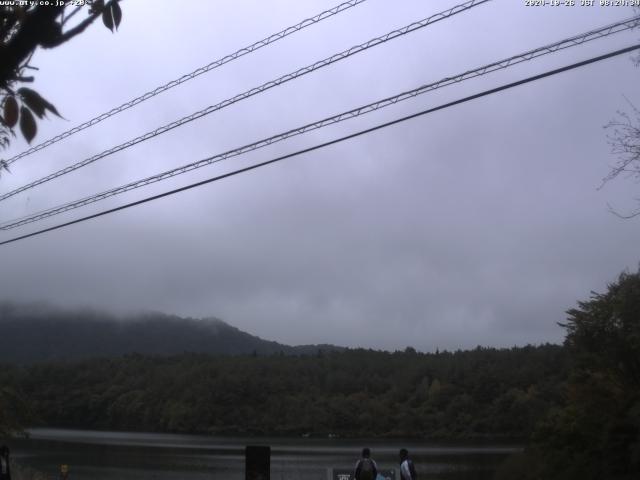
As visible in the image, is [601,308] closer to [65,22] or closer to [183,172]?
[183,172]

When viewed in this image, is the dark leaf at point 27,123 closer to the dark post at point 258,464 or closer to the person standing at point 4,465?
the dark post at point 258,464

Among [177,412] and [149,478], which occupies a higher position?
[177,412]

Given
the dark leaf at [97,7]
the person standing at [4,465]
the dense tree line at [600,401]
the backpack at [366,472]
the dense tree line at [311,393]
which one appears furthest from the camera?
the dense tree line at [311,393]

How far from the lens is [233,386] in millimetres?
112375

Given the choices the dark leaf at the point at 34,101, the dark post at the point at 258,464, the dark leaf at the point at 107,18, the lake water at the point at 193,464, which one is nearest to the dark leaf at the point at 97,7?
the dark leaf at the point at 107,18

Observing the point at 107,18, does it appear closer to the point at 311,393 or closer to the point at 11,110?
the point at 11,110

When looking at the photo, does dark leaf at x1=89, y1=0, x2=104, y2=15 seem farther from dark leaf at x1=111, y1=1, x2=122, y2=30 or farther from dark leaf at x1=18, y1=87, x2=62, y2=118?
dark leaf at x1=18, y1=87, x2=62, y2=118

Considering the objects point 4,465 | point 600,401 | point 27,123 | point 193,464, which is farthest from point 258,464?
point 193,464

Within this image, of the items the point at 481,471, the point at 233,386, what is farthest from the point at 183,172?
the point at 233,386

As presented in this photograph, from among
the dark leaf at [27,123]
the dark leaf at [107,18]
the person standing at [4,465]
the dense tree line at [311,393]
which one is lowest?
the person standing at [4,465]

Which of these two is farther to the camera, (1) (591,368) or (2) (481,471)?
(2) (481,471)

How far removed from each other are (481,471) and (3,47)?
4221 cm

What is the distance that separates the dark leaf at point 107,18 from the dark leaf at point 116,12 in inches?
0.6

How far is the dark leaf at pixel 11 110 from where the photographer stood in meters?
2.95
